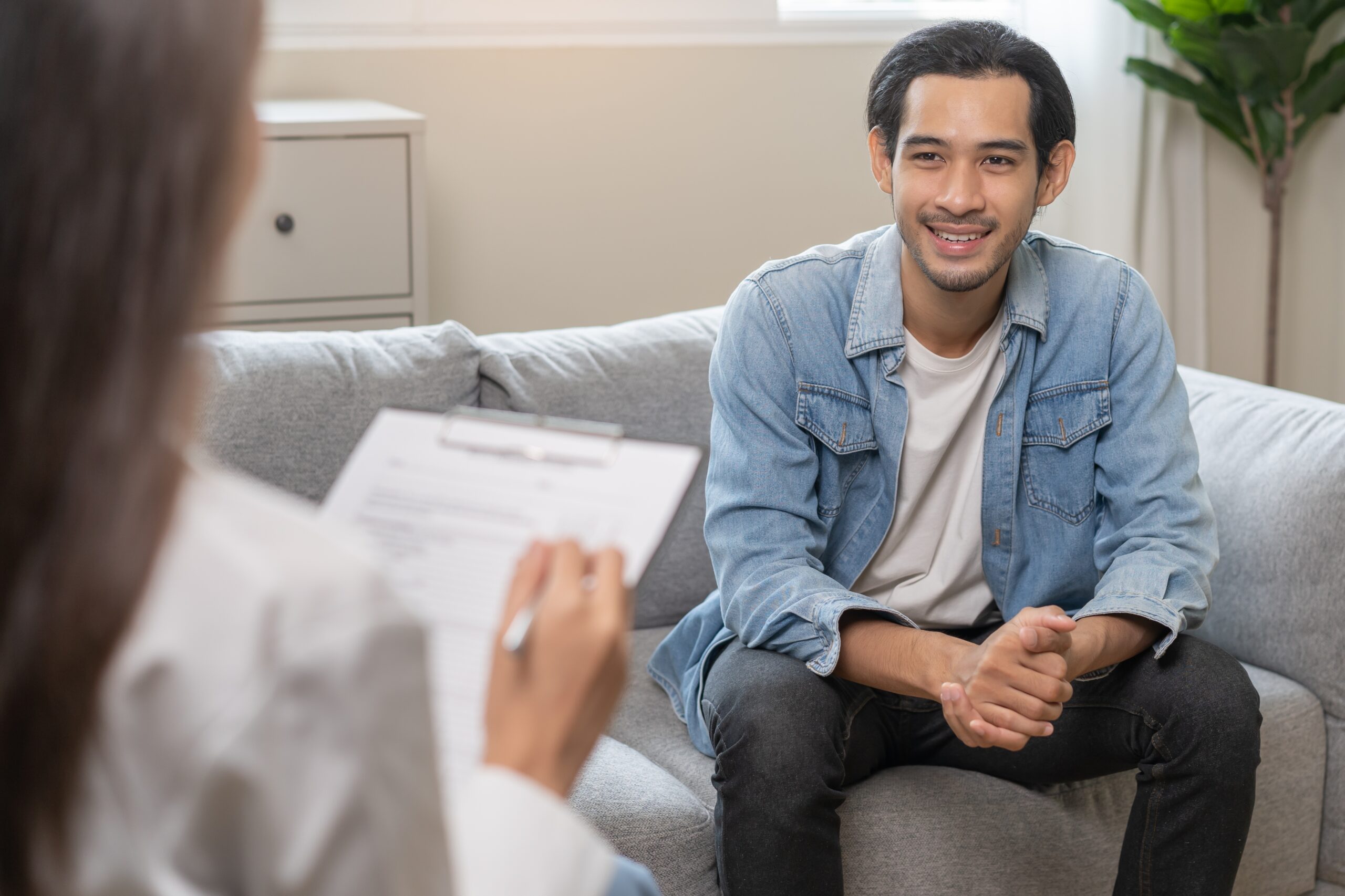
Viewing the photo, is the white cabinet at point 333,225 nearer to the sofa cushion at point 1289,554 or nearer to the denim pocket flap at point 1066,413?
the denim pocket flap at point 1066,413

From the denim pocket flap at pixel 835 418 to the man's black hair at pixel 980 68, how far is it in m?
0.32

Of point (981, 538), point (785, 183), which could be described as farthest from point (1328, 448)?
point (785, 183)

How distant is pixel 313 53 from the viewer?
111 inches

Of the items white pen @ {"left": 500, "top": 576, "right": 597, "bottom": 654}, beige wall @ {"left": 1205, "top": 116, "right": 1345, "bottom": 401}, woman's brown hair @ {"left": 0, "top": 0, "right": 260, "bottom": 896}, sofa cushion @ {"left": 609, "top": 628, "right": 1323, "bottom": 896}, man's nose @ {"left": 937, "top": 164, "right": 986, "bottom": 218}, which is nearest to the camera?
woman's brown hair @ {"left": 0, "top": 0, "right": 260, "bottom": 896}

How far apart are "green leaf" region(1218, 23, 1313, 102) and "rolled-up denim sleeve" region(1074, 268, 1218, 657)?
1633mm

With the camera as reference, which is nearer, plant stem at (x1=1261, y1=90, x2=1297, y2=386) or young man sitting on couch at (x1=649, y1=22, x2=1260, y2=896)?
young man sitting on couch at (x1=649, y1=22, x2=1260, y2=896)

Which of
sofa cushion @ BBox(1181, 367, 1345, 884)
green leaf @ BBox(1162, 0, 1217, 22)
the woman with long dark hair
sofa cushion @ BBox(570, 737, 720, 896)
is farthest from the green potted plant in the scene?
the woman with long dark hair

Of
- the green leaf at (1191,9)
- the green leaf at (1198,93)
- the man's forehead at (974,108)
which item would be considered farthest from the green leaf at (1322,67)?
the man's forehead at (974,108)

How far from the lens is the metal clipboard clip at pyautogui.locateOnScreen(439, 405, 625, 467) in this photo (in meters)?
0.68

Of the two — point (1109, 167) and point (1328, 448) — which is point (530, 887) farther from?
point (1109, 167)

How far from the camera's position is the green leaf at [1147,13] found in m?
3.02

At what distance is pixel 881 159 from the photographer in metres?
1.63

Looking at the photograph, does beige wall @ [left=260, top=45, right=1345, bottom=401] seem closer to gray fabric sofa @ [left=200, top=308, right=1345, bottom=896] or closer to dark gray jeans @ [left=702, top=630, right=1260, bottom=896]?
gray fabric sofa @ [left=200, top=308, right=1345, bottom=896]

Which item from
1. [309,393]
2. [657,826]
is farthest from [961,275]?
[309,393]
